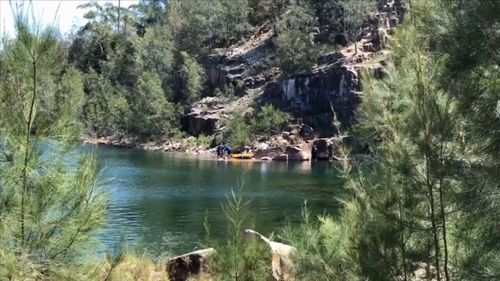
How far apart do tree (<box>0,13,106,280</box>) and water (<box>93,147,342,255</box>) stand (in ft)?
28.6

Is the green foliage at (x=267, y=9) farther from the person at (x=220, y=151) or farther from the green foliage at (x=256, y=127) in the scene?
the person at (x=220, y=151)

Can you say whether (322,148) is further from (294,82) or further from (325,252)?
(325,252)

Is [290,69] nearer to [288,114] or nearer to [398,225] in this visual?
[288,114]

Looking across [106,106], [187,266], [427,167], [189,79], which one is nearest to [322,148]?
[189,79]

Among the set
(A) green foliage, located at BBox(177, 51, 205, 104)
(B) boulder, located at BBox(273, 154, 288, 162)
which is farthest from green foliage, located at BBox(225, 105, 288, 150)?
(A) green foliage, located at BBox(177, 51, 205, 104)

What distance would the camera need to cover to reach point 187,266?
413 inches

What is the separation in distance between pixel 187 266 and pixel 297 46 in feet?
196

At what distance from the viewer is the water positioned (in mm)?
22542

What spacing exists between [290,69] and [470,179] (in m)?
63.9

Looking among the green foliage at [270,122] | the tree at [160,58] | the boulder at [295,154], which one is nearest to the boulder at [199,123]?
the green foliage at [270,122]

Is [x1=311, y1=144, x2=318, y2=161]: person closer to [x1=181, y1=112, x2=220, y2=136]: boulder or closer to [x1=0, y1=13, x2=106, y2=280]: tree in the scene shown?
[x1=181, y1=112, x2=220, y2=136]: boulder

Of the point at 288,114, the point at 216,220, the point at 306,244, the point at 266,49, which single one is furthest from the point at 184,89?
the point at 306,244

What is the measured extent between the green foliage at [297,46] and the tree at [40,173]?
62.2 meters

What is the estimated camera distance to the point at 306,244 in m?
7.07
